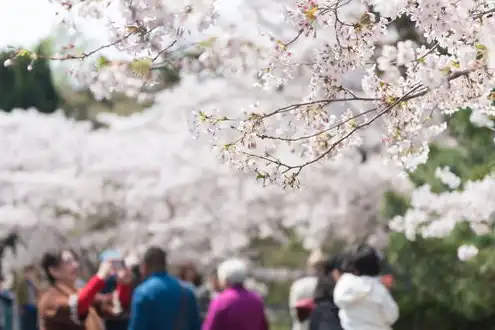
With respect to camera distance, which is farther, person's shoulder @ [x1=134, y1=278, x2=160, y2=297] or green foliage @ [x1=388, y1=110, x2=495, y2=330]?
green foliage @ [x1=388, y1=110, x2=495, y2=330]

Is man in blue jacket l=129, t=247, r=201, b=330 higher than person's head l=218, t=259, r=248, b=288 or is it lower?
lower

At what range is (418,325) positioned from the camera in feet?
44.9

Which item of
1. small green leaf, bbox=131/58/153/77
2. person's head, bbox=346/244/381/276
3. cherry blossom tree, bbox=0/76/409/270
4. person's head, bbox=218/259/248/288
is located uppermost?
cherry blossom tree, bbox=0/76/409/270

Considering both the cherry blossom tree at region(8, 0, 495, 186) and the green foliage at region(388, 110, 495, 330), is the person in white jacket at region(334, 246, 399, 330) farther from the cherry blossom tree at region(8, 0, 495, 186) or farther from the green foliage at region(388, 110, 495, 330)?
the green foliage at region(388, 110, 495, 330)

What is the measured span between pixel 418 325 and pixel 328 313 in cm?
609

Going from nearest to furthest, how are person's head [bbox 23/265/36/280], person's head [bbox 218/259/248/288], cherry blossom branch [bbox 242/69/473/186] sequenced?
cherry blossom branch [bbox 242/69/473/186] < person's head [bbox 218/259/248/288] < person's head [bbox 23/265/36/280]

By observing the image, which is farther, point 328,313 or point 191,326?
point 191,326

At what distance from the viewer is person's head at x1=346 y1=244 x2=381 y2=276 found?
721cm

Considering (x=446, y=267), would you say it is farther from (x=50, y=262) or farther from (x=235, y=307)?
(x=50, y=262)

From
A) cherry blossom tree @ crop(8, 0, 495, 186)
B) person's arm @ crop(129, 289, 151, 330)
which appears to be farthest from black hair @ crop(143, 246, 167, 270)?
cherry blossom tree @ crop(8, 0, 495, 186)

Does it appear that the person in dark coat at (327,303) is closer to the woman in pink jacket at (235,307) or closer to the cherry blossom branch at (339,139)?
the woman in pink jacket at (235,307)

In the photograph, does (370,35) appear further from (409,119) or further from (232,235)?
(232,235)

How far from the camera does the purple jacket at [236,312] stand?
8992mm

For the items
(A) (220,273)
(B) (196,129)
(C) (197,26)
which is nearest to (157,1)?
(C) (197,26)
